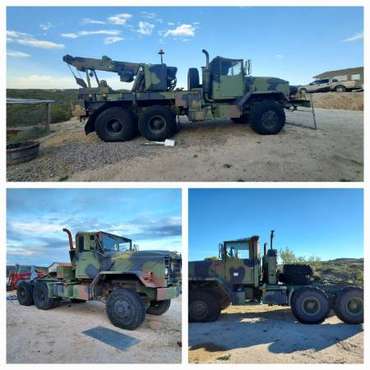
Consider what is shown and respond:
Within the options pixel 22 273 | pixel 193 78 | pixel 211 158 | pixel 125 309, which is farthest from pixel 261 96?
pixel 22 273

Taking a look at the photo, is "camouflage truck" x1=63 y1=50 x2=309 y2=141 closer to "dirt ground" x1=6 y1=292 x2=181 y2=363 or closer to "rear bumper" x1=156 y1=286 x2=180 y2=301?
"rear bumper" x1=156 y1=286 x2=180 y2=301

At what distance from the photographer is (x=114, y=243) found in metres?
6.66

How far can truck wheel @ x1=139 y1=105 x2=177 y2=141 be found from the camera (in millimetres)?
8477

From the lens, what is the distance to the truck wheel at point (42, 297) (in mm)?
6949

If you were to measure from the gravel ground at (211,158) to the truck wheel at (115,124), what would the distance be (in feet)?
0.86

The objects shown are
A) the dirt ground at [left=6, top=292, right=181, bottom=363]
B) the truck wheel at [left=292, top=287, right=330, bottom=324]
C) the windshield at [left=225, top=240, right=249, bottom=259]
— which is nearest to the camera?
the dirt ground at [left=6, top=292, right=181, bottom=363]

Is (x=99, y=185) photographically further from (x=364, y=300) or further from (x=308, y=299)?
(x=364, y=300)

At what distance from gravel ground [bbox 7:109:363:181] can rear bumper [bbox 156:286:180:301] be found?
195cm

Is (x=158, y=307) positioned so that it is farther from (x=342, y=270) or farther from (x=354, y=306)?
(x=342, y=270)

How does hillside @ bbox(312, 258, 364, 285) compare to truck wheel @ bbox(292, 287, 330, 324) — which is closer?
truck wheel @ bbox(292, 287, 330, 324)

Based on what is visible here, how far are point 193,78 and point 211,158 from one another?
277 centimetres

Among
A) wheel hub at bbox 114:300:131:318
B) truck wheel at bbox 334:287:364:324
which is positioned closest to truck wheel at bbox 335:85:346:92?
truck wheel at bbox 334:287:364:324

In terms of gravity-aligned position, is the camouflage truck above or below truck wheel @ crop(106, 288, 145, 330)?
above

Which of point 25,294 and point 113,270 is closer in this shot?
point 113,270
